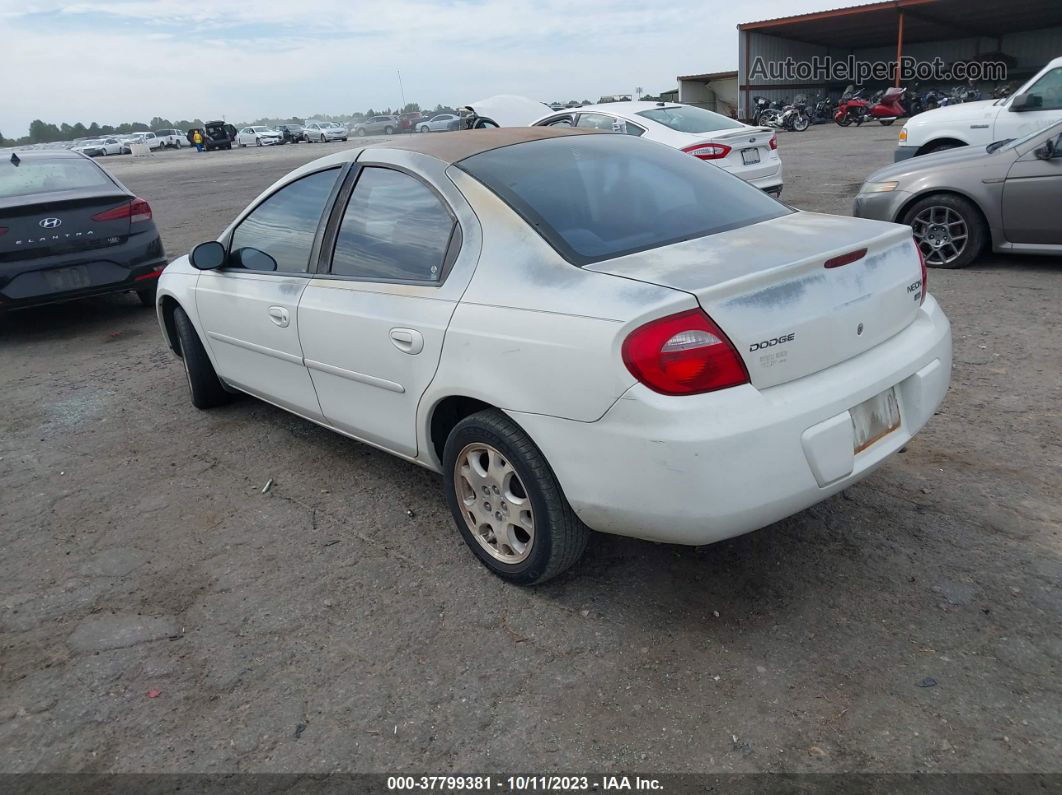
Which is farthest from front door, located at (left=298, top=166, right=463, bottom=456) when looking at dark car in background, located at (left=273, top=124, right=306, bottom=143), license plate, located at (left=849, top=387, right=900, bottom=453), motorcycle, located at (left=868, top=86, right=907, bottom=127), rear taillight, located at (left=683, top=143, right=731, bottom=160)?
dark car in background, located at (left=273, top=124, right=306, bottom=143)

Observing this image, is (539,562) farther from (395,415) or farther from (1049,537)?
(1049,537)

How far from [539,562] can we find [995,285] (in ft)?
17.2

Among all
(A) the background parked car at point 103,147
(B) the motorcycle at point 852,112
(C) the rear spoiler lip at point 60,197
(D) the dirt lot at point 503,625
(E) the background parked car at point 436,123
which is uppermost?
(A) the background parked car at point 103,147

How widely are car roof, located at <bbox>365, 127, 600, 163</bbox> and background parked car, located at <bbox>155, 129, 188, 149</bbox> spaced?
63.6m

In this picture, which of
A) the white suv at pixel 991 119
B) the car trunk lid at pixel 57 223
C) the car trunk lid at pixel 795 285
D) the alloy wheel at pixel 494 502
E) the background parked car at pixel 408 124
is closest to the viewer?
the car trunk lid at pixel 795 285

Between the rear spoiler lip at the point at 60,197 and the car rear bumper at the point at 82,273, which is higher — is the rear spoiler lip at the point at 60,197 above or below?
above

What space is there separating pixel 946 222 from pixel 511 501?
5722 millimetres

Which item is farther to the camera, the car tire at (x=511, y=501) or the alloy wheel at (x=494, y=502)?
the alloy wheel at (x=494, y=502)

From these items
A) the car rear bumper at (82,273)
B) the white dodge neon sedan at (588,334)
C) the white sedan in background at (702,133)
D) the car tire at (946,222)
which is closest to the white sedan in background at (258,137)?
the white sedan in background at (702,133)

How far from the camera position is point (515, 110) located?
840 inches

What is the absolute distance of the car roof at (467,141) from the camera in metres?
3.31

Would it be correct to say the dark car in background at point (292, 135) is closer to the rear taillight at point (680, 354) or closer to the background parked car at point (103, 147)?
the background parked car at point (103, 147)

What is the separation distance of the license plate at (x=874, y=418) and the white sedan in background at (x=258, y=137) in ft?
177

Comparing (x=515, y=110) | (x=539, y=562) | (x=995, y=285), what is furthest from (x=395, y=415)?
(x=515, y=110)
